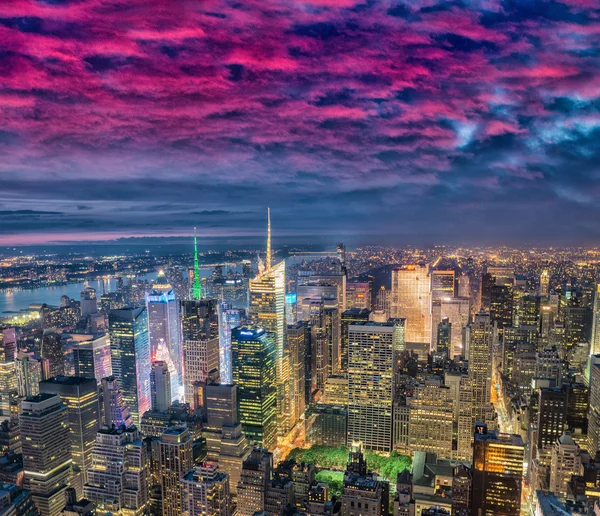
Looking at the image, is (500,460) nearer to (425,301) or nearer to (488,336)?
(488,336)

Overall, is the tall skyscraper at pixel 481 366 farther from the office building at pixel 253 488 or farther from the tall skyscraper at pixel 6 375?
the tall skyscraper at pixel 6 375

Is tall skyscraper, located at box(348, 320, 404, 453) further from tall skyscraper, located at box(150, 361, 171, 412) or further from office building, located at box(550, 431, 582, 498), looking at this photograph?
tall skyscraper, located at box(150, 361, 171, 412)

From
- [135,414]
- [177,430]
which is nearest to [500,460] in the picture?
[177,430]

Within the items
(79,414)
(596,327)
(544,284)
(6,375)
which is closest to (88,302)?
(6,375)

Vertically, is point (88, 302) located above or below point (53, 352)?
above

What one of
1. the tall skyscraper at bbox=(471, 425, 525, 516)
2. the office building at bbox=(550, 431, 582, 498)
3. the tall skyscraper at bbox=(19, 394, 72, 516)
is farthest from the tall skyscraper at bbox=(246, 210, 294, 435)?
the office building at bbox=(550, 431, 582, 498)

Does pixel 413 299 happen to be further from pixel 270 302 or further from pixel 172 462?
pixel 172 462

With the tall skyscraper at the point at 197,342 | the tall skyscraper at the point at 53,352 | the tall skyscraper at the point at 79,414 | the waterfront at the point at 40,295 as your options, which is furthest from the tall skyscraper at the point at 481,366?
the tall skyscraper at the point at 53,352
